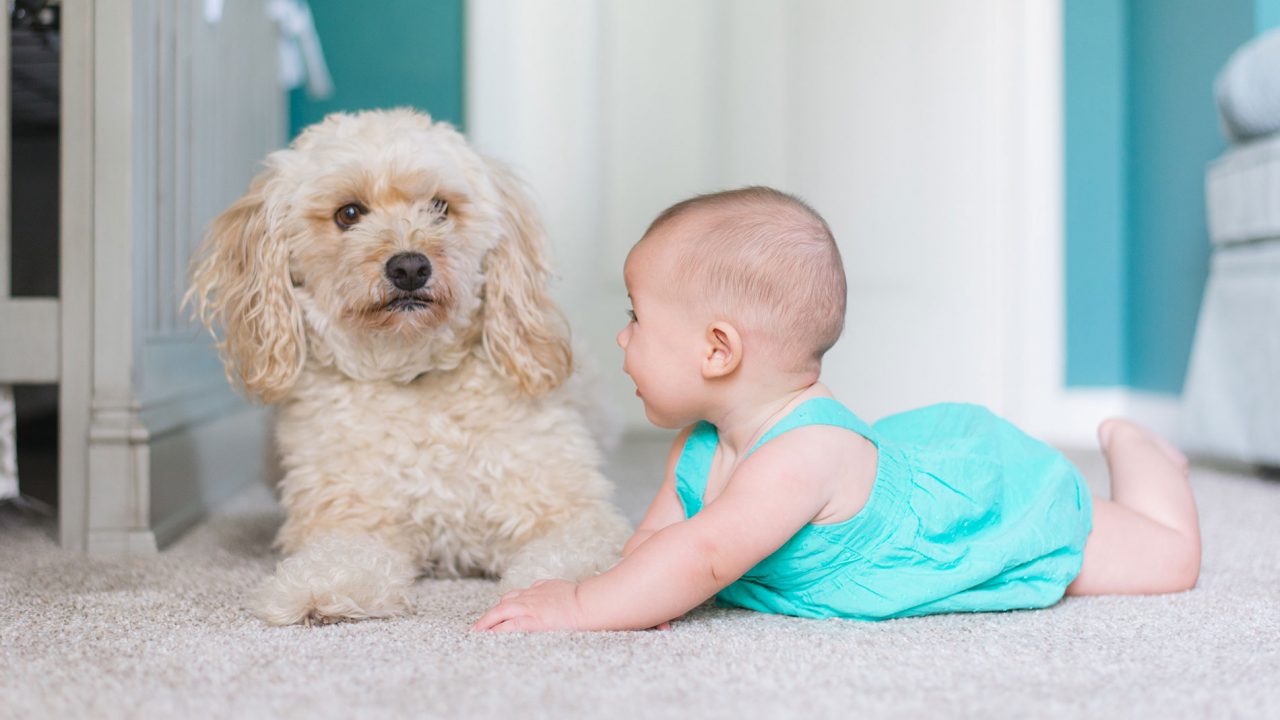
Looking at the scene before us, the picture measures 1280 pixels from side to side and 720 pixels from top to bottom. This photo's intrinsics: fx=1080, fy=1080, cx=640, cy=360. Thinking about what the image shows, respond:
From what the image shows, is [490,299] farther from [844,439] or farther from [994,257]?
[994,257]

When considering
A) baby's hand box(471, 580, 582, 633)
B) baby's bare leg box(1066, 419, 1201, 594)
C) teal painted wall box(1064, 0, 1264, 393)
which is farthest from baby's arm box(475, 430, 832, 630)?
teal painted wall box(1064, 0, 1264, 393)

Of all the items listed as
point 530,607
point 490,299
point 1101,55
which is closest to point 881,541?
point 530,607

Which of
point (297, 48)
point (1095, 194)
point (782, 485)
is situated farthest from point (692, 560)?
point (1095, 194)

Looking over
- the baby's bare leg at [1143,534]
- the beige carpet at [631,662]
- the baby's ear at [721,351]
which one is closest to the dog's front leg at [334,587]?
the beige carpet at [631,662]

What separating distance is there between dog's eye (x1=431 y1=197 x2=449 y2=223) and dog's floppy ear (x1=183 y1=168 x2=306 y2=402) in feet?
0.67

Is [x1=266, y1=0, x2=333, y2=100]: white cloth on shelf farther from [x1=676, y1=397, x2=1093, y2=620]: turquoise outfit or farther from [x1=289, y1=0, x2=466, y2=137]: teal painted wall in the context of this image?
[x1=676, y1=397, x2=1093, y2=620]: turquoise outfit

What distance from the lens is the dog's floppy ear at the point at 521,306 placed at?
4.75ft

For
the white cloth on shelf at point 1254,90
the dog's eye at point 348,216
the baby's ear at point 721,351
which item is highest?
the white cloth on shelf at point 1254,90

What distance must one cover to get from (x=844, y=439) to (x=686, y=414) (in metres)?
0.18

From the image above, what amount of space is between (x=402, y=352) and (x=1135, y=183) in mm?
2669

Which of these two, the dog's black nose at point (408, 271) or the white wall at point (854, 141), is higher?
the white wall at point (854, 141)

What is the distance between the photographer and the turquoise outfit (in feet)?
3.73

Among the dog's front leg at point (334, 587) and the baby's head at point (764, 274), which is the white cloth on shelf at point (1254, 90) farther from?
the dog's front leg at point (334, 587)

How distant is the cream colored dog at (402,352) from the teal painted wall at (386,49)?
1.79 metres
